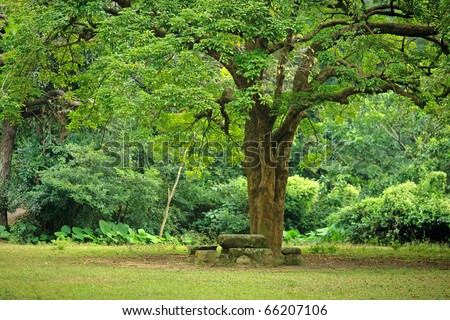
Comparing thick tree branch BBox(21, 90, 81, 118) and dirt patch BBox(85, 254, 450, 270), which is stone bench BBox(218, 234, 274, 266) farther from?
thick tree branch BBox(21, 90, 81, 118)

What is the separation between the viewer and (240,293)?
475 inches

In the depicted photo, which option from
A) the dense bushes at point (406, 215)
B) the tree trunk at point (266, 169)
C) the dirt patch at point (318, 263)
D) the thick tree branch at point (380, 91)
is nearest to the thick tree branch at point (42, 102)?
the dirt patch at point (318, 263)

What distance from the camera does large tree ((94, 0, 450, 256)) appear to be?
1623 cm

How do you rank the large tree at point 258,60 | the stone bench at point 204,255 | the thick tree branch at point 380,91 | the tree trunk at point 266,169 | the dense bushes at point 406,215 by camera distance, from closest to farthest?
the large tree at point 258,60 < the thick tree branch at point 380,91 < the stone bench at point 204,255 < the tree trunk at point 266,169 < the dense bushes at point 406,215

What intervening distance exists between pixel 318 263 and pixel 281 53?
510cm

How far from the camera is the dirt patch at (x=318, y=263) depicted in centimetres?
1734

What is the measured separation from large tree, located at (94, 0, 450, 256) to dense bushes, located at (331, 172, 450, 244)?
7.98 meters

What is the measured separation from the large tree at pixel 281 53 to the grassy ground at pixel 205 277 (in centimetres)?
277

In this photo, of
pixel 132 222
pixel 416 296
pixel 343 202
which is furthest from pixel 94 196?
pixel 416 296

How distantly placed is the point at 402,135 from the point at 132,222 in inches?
504

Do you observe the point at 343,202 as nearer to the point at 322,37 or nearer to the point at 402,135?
the point at 402,135

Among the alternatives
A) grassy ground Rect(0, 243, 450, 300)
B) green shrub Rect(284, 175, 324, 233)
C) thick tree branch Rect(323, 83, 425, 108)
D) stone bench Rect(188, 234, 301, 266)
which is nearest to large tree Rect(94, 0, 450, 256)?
thick tree branch Rect(323, 83, 425, 108)

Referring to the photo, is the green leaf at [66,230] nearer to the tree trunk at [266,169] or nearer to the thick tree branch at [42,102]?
the thick tree branch at [42,102]

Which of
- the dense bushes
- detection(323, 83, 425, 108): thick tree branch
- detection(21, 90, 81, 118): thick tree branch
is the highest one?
detection(21, 90, 81, 118): thick tree branch
